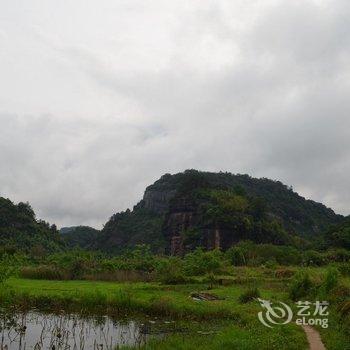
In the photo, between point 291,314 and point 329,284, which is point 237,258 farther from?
point 291,314

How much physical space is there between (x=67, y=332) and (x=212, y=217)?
85547 mm

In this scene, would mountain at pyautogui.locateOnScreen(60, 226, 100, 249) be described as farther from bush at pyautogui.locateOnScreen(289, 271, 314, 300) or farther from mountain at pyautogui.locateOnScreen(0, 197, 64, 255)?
bush at pyautogui.locateOnScreen(289, 271, 314, 300)

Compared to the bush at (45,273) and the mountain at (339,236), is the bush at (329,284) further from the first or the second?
the mountain at (339,236)

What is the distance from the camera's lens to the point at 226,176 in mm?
162500

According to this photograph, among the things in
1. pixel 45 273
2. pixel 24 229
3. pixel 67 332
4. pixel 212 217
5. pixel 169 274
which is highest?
pixel 212 217

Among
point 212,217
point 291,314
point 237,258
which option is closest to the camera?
point 291,314

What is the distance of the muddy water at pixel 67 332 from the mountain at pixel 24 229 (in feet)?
198

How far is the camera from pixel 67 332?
17906mm

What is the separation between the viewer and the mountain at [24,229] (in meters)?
85.4

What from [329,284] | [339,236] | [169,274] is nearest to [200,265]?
[169,274]

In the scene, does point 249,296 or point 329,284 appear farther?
point 249,296

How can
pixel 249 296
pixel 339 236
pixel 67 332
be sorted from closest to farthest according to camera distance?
pixel 67 332 < pixel 249 296 < pixel 339 236

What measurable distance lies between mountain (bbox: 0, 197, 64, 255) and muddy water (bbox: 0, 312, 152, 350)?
60.4 m

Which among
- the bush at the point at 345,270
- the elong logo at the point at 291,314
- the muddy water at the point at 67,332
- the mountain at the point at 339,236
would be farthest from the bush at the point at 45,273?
the mountain at the point at 339,236
